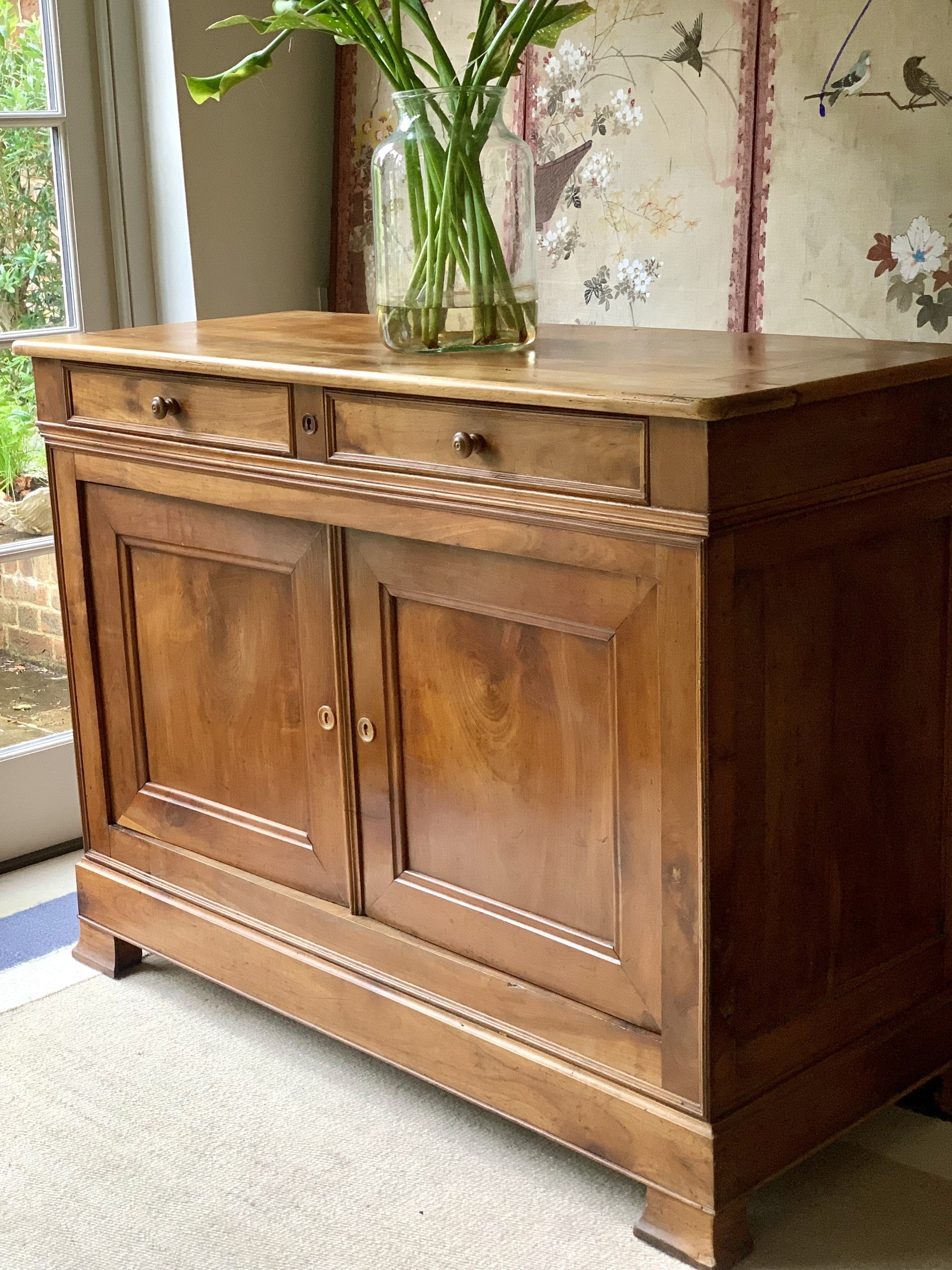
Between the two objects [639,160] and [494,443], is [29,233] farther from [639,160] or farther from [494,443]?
[494,443]

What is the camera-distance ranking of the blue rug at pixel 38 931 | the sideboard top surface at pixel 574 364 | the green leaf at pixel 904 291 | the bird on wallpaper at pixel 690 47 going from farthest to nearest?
the blue rug at pixel 38 931
the bird on wallpaper at pixel 690 47
the green leaf at pixel 904 291
the sideboard top surface at pixel 574 364

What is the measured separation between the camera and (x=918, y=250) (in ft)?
6.65

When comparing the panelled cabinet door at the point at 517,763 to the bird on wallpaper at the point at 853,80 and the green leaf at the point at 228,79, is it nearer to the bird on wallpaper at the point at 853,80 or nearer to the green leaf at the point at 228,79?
the green leaf at the point at 228,79

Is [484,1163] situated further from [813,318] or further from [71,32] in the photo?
[71,32]

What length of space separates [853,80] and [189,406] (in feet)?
3.45

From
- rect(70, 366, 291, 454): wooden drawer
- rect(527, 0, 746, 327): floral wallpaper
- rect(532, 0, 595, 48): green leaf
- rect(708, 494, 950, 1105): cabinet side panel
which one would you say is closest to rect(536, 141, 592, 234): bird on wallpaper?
rect(527, 0, 746, 327): floral wallpaper

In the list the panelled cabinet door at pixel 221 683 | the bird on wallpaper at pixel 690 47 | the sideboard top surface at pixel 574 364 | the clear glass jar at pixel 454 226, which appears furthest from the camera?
the bird on wallpaper at pixel 690 47

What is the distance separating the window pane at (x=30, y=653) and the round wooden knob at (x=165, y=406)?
876 millimetres

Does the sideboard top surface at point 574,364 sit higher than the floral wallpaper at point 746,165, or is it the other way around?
the floral wallpaper at point 746,165

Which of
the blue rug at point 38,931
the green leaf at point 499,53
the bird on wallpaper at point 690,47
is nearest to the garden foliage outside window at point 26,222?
the blue rug at point 38,931

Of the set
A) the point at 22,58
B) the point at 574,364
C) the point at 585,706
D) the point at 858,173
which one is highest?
the point at 22,58

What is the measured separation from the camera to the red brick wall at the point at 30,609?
2.74 metres

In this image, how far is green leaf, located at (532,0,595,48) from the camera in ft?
6.10

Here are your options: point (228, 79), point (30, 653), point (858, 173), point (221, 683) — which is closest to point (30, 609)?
point (30, 653)
